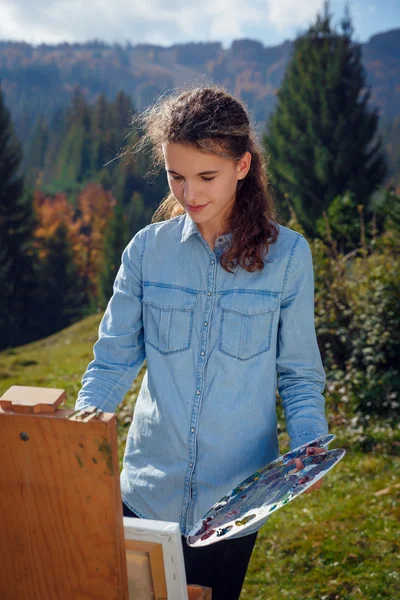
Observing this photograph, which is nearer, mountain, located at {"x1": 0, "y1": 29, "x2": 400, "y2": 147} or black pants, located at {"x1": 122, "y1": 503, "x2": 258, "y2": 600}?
black pants, located at {"x1": 122, "y1": 503, "x2": 258, "y2": 600}

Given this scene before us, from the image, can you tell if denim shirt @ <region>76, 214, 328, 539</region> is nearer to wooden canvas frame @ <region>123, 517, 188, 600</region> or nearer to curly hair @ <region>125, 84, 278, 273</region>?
curly hair @ <region>125, 84, 278, 273</region>

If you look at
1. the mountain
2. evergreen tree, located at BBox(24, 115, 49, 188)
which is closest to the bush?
evergreen tree, located at BBox(24, 115, 49, 188)

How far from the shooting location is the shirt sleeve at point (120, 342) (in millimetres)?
1746

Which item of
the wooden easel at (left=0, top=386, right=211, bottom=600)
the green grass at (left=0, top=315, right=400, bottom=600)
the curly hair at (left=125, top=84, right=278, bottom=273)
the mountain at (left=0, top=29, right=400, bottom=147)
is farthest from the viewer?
the mountain at (left=0, top=29, right=400, bottom=147)

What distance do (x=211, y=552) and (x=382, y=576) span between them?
1864 millimetres

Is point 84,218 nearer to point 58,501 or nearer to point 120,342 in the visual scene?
point 120,342

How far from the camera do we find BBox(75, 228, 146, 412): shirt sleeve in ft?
5.73

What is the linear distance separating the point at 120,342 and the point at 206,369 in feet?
0.80

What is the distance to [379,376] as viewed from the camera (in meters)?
5.48

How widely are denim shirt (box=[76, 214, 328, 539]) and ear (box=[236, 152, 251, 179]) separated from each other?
0.17m

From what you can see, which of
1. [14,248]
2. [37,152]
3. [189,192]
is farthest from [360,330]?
[37,152]

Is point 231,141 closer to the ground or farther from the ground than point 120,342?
farther from the ground

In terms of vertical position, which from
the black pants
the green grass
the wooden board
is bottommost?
the green grass

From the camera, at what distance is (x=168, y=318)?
1.78 meters
